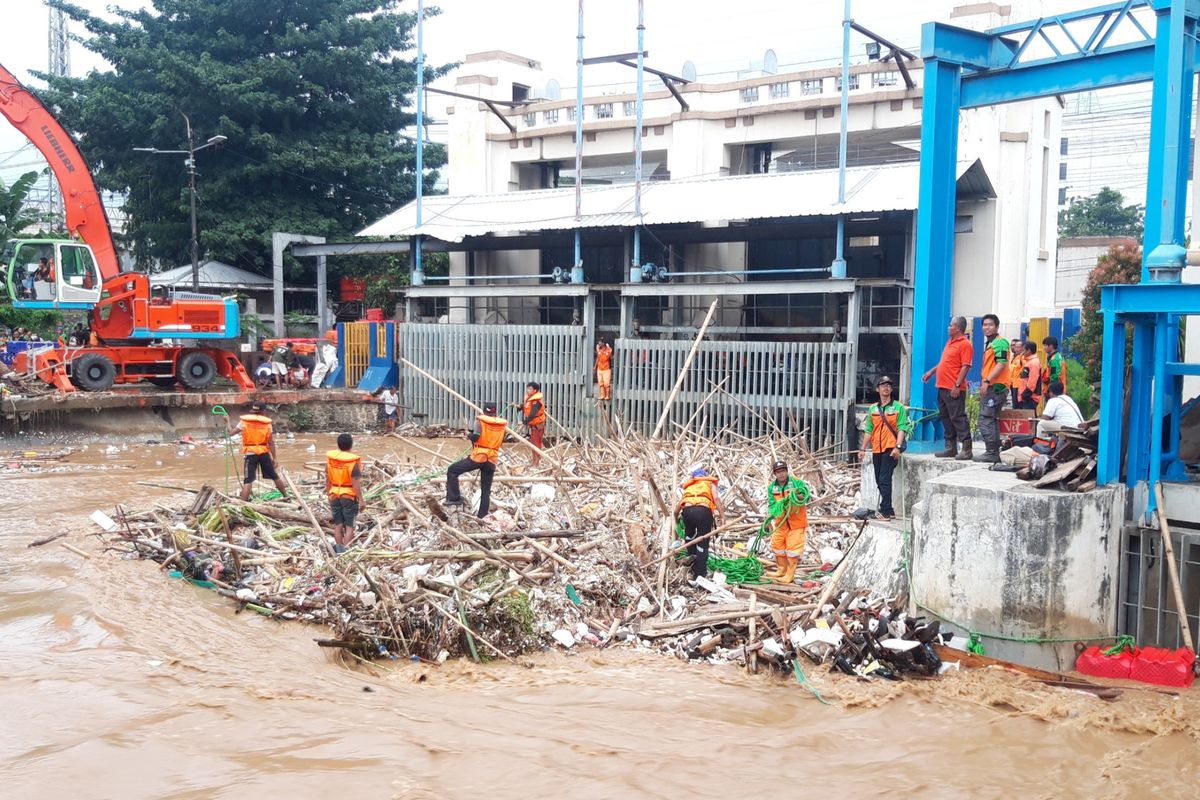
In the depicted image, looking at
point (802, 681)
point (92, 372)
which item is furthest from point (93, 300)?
point (802, 681)

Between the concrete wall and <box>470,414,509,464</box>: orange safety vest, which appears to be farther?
<box>470,414,509,464</box>: orange safety vest

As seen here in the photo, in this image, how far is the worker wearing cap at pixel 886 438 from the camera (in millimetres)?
10508

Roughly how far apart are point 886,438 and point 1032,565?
2712 mm

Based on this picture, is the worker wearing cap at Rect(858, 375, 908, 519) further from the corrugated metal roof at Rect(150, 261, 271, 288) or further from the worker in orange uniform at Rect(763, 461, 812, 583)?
the corrugated metal roof at Rect(150, 261, 271, 288)

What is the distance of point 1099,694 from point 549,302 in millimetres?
18949

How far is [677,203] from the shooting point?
864 inches

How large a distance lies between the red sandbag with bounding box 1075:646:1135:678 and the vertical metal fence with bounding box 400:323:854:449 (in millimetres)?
7939

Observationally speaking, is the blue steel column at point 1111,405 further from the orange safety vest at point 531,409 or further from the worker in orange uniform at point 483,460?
the orange safety vest at point 531,409

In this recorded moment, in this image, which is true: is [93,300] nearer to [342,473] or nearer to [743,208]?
[342,473]

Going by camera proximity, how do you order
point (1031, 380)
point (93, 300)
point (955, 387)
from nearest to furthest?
point (955, 387), point (1031, 380), point (93, 300)

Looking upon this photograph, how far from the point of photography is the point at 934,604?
8617 mm

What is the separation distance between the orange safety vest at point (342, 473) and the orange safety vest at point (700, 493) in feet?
10.7

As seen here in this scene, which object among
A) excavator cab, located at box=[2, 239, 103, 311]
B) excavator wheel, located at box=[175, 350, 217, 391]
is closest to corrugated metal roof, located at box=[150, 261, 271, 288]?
excavator wheel, located at box=[175, 350, 217, 391]

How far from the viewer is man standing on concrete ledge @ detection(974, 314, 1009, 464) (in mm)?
9992
